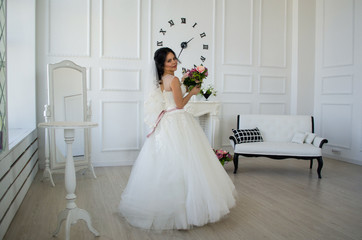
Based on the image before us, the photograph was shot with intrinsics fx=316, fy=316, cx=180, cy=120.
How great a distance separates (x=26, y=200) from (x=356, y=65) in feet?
17.7

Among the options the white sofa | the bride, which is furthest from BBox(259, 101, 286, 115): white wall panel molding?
the bride

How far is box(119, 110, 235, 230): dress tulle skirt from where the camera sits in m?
2.52

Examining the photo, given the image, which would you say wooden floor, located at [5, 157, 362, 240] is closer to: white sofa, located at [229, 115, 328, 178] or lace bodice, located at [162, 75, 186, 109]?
white sofa, located at [229, 115, 328, 178]

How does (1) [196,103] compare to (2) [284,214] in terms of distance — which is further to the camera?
(1) [196,103]

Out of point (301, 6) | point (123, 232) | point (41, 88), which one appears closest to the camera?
point (123, 232)

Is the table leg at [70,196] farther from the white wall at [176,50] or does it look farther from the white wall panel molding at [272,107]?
the white wall panel molding at [272,107]

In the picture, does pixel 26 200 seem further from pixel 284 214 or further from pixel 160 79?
pixel 284 214

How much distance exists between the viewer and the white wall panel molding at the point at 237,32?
5.75m

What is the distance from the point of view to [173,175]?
2584mm

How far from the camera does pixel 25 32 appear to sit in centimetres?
438

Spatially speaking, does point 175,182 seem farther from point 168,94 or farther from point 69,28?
point 69,28

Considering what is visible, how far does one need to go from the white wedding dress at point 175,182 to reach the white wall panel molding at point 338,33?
4.08 m

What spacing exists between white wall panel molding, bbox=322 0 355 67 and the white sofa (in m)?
1.49

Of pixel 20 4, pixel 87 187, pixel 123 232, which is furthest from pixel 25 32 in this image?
pixel 123 232
